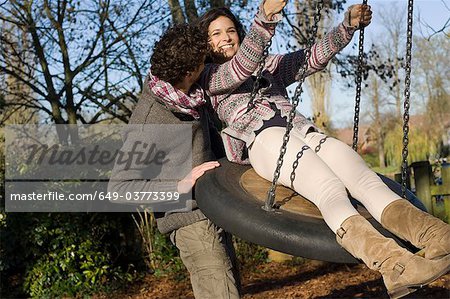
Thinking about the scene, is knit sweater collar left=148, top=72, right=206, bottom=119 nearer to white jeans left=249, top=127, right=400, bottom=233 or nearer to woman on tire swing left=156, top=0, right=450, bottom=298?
woman on tire swing left=156, top=0, right=450, bottom=298

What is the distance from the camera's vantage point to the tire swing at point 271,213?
81.1 inches

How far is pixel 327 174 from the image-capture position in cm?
216

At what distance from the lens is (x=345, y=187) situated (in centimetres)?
223

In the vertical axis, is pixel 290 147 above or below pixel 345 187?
above

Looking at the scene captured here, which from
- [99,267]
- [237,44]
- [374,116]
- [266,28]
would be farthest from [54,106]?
[374,116]

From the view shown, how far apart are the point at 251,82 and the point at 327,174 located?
69cm

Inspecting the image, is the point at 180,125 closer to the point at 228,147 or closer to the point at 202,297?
the point at 228,147

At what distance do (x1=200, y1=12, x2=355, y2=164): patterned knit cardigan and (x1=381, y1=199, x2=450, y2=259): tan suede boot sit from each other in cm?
56

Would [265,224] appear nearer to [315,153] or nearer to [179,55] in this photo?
[315,153]

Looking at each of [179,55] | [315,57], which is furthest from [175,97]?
[315,57]

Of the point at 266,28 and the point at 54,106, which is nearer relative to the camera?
the point at 266,28

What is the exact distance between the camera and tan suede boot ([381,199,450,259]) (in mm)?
1815

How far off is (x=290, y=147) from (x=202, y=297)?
74 centimetres

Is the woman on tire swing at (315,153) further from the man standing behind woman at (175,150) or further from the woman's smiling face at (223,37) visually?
the man standing behind woman at (175,150)
